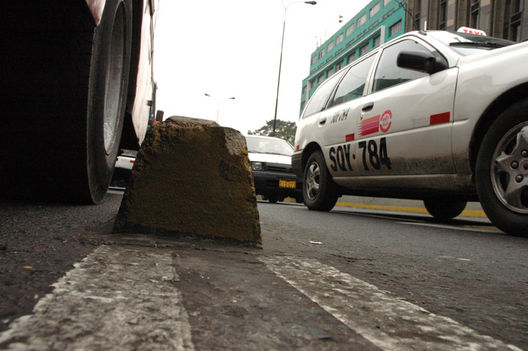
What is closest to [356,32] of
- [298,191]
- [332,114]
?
[298,191]

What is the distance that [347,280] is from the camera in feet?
4.83

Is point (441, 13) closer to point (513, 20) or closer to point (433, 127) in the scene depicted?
point (513, 20)

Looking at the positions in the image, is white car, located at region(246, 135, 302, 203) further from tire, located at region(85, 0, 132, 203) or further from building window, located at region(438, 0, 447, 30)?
building window, located at region(438, 0, 447, 30)

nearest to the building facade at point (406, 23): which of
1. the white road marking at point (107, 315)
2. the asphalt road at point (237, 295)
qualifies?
the asphalt road at point (237, 295)

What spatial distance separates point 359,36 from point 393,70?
43374mm

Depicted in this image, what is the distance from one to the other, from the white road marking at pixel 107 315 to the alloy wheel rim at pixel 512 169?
2556 mm

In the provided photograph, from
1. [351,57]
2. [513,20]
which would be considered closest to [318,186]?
[513,20]

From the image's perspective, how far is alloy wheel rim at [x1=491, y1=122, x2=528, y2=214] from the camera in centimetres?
291

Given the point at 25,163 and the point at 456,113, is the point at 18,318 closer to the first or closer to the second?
the point at 25,163

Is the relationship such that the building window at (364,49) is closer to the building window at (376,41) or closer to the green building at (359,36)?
the green building at (359,36)

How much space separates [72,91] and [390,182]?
3.05m

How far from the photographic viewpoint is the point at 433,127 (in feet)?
11.8

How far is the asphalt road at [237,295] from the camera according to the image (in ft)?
2.80

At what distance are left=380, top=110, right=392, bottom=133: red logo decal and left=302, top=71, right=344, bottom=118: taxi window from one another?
1580mm
